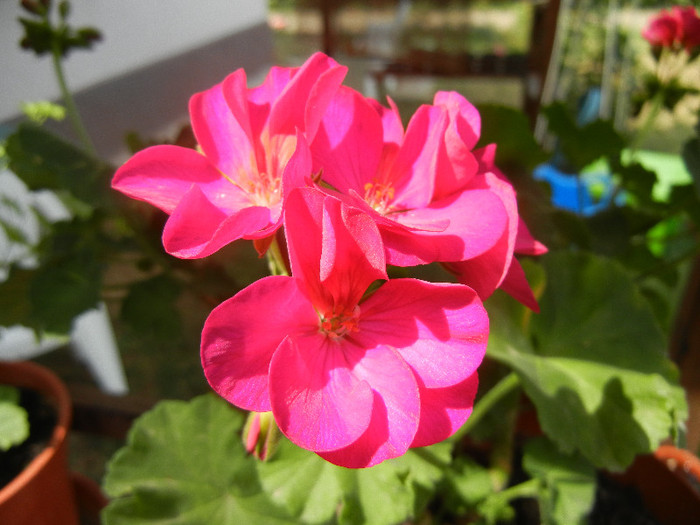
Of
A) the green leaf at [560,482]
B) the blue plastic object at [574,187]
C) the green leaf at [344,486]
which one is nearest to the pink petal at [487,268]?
the green leaf at [344,486]

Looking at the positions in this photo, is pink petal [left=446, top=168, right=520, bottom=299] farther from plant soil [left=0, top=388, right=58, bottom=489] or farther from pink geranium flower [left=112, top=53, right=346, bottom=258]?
plant soil [left=0, top=388, right=58, bottom=489]

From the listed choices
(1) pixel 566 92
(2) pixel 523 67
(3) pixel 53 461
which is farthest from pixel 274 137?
(1) pixel 566 92

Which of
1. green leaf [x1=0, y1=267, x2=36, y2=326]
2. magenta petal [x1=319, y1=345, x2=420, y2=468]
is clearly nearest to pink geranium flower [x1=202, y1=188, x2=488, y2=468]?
magenta petal [x1=319, y1=345, x2=420, y2=468]

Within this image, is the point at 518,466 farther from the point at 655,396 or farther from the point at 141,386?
the point at 141,386

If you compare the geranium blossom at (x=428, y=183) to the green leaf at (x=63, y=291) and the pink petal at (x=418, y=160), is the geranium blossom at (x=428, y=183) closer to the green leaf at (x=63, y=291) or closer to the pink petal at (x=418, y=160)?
the pink petal at (x=418, y=160)

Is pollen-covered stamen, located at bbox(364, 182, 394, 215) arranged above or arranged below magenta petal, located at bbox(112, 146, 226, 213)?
below

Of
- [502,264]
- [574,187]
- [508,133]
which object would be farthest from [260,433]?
[574,187]

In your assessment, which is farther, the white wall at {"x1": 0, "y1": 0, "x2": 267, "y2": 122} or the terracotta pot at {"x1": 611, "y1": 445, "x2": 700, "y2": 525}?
the white wall at {"x1": 0, "y1": 0, "x2": 267, "y2": 122}

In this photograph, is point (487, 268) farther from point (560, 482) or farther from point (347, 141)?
point (560, 482)
